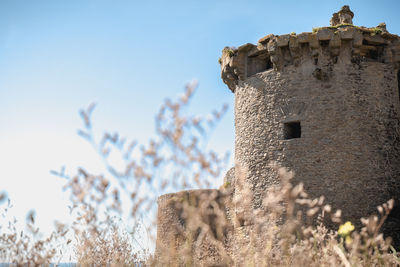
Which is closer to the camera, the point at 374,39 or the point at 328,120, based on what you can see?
the point at 328,120

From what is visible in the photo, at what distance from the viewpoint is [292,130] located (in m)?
10.6

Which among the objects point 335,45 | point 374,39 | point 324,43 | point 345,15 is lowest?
point 335,45

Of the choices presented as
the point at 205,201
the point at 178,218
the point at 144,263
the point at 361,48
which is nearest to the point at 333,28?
the point at 361,48

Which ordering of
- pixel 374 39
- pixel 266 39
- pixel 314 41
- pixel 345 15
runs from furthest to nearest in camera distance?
pixel 345 15 → pixel 266 39 → pixel 374 39 → pixel 314 41

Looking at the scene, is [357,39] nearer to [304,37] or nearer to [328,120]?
[304,37]

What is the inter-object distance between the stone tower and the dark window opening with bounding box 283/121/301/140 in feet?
0.08

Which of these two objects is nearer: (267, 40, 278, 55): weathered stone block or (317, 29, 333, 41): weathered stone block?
(317, 29, 333, 41): weathered stone block

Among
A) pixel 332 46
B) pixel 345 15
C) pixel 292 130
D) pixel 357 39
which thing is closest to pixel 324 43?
pixel 332 46

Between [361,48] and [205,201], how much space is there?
8.89 meters

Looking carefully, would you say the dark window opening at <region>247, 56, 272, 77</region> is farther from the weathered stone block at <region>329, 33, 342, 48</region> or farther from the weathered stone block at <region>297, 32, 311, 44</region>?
the weathered stone block at <region>329, 33, 342, 48</region>

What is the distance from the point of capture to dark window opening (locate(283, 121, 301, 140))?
412 inches

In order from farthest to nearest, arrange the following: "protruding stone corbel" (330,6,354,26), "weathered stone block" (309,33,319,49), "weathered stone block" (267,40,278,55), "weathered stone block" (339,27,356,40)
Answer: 1. "protruding stone corbel" (330,6,354,26)
2. "weathered stone block" (267,40,278,55)
3. "weathered stone block" (309,33,319,49)
4. "weathered stone block" (339,27,356,40)

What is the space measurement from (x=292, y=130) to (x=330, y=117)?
95 cm

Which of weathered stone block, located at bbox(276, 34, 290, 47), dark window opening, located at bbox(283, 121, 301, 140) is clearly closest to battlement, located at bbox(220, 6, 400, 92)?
weathered stone block, located at bbox(276, 34, 290, 47)
